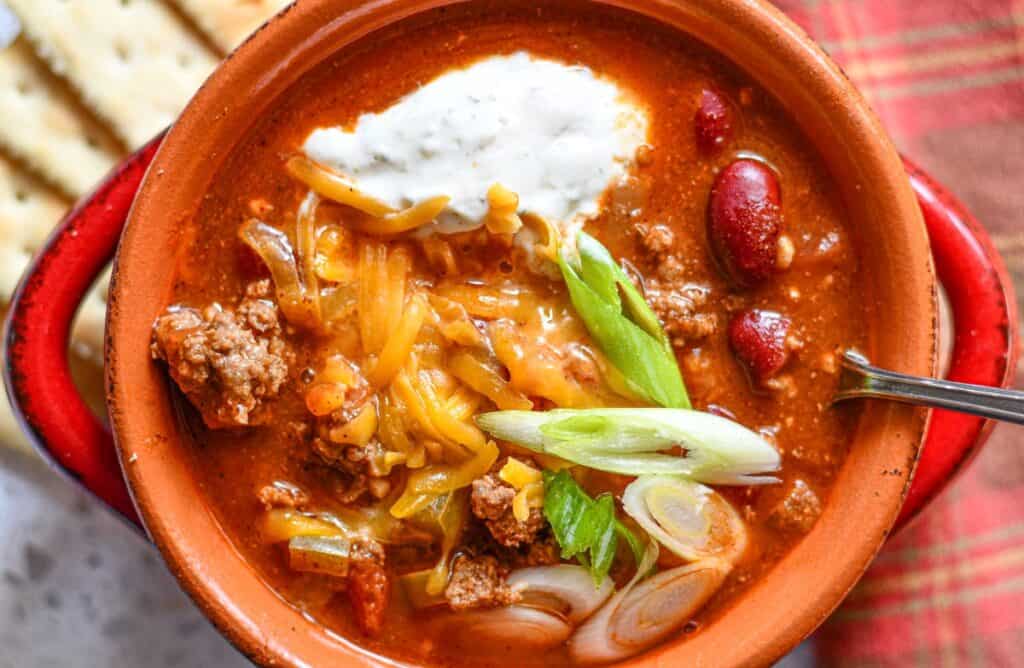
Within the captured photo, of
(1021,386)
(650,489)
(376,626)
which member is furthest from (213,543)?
(1021,386)

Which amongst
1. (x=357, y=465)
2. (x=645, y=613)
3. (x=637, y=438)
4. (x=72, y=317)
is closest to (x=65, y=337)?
(x=72, y=317)

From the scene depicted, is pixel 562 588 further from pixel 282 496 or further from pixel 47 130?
pixel 47 130

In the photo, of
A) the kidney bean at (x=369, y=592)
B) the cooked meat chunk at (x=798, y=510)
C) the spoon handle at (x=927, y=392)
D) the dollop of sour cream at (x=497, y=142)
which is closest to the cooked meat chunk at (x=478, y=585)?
the kidney bean at (x=369, y=592)

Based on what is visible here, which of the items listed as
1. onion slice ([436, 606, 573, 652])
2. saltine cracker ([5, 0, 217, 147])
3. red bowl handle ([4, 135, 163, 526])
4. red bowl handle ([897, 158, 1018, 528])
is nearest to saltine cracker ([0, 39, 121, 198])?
saltine cracker ([5, 0, 217, 147])

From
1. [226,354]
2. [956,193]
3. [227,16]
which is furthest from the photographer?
[956,193]

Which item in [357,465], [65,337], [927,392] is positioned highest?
[65,337]

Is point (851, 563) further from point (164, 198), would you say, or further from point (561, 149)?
point (164, 198)

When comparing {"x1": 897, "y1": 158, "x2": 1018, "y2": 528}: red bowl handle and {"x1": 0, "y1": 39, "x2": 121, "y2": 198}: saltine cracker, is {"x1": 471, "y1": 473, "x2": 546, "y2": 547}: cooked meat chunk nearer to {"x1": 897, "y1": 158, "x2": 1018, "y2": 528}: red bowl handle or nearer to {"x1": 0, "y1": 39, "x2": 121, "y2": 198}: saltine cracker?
{"x1": 897, "y1": 158, "x2": 1018, "y2": 528}: red bowl handle
